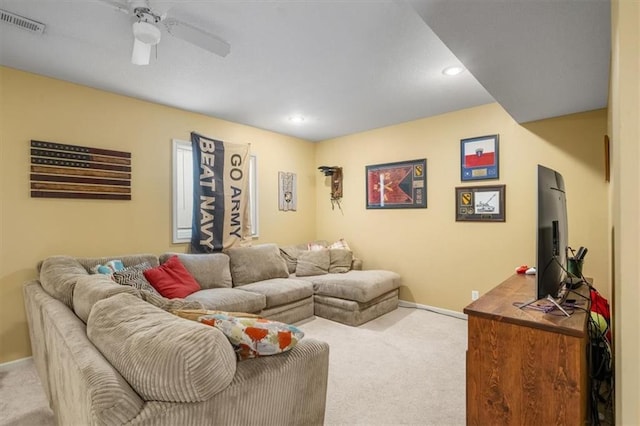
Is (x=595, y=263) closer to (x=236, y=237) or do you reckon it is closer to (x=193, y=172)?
(x=236, y=237)

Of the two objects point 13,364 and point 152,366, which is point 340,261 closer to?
point 13,364

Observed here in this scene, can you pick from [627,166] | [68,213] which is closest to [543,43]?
[627,166]

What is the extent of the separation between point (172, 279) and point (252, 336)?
2165mm

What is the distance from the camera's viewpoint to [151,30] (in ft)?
6.10

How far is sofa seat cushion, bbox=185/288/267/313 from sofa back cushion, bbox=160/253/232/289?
0.15 meters

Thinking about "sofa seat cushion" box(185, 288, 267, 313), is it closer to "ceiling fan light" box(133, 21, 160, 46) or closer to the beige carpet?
the beige carpet

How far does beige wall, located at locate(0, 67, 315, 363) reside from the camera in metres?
2.68

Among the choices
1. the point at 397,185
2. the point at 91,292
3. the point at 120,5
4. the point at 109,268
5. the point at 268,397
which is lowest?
the point at 268,397

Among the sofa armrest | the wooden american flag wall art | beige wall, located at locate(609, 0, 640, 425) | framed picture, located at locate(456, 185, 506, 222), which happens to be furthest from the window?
beige wall, located at locate(609, 0, 640, 425)

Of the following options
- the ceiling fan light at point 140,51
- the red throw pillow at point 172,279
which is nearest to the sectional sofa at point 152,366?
the red throw pillow at point 172,279

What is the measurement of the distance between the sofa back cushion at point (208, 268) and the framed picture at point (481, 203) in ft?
9.26

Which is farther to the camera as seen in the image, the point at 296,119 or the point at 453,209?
the point at 296,119

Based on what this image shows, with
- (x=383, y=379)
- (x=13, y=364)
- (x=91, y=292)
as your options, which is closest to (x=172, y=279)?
(x=13, y=364)

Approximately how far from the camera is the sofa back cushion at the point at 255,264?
3834mm
